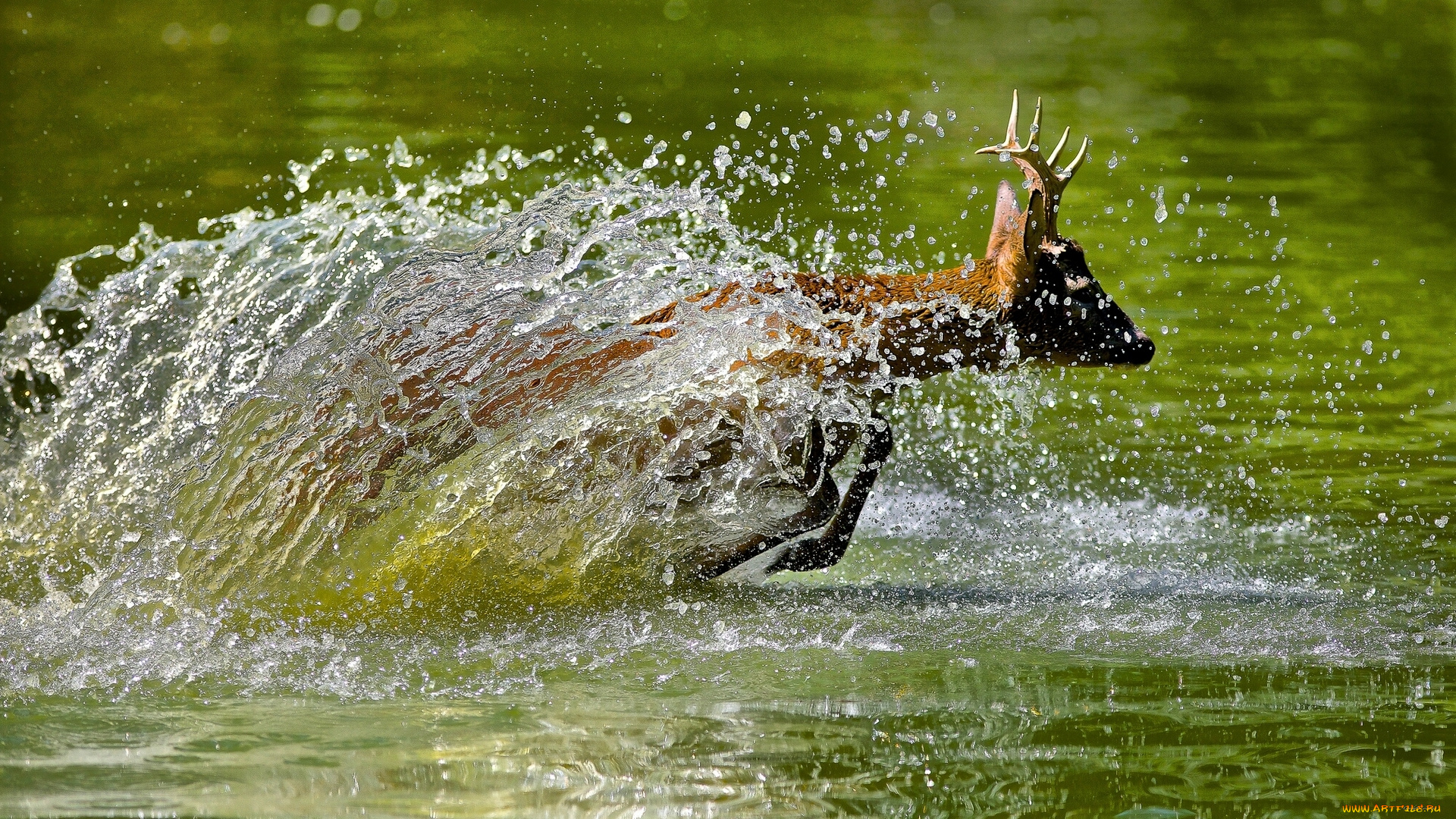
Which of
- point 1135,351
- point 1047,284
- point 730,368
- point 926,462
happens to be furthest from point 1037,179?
point 926,462

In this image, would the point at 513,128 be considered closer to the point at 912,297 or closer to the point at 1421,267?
the point at 1421,267

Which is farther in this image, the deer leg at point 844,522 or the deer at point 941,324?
the deer leg at point 844,522

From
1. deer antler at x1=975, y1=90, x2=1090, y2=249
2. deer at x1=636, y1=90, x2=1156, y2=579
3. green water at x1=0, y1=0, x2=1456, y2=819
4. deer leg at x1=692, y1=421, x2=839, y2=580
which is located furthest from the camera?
deer leg at x1=692, y1=421, x2=839, y2=580

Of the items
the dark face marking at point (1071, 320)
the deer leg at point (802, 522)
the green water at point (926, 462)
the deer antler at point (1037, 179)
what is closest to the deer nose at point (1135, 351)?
the dark face marking at point (1071, 320)

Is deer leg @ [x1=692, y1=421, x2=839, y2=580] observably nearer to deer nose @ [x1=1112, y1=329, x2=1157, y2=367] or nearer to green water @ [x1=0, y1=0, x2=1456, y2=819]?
green water @ [x1=0, y1=0, x2=1456, y2=819]

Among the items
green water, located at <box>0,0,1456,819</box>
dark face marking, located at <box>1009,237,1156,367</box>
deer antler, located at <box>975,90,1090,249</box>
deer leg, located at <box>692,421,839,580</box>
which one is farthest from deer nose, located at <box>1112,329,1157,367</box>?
deer leg, located at <box>692,421,839,580</box>

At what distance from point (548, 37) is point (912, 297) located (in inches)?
370

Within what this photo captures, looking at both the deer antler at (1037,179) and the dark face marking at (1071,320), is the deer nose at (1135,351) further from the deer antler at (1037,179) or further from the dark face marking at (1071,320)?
the deer antler at (1037,179)

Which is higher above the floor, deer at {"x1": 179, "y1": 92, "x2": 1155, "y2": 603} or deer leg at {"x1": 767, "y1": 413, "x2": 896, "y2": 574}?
deer at {"x1": 179, "y1": 92, "x2": 1155, "y2": 603}

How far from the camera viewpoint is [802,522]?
16.1ft

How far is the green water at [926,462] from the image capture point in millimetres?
3354

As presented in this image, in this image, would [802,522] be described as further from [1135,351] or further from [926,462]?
[926,462]

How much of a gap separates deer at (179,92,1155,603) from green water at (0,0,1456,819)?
43 cm

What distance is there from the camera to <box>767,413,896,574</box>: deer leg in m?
4.96
